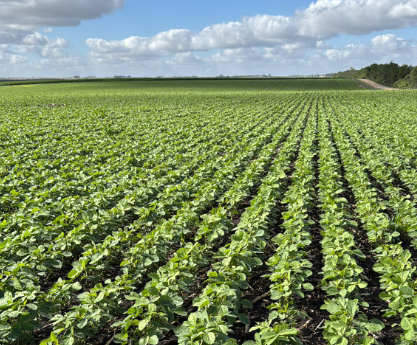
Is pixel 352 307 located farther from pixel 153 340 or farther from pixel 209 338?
pixel 153 340

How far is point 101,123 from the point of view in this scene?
19.5 m

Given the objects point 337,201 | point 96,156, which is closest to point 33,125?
point 96,156

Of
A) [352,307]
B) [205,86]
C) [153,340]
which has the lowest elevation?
[153,340]

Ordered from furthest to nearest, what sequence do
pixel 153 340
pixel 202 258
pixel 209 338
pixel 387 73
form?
pixel 387 73
pixel 202 258
pixel 153 340
pixel 209 338

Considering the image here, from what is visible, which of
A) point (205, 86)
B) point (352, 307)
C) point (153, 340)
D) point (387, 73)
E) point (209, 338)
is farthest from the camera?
point (387, 73)

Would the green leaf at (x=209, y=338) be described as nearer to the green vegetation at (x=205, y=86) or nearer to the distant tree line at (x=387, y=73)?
the green vegetation at (x=205, y=86)

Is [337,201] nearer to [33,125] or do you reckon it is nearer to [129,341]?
[129,341]

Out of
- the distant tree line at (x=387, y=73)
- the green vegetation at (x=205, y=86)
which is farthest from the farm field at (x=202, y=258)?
the distant tree line at (x=387, y=73)

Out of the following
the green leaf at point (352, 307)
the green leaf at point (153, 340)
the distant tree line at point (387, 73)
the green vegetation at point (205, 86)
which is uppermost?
the distant tree line at point (387, 73)

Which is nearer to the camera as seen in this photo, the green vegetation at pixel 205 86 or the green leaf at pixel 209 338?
the green leaf at pixel 209 338

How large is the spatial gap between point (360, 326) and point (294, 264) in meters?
1.04

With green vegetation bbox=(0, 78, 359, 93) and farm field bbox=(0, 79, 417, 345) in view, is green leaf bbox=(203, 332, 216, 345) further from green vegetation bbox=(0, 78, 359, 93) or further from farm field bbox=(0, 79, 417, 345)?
green vegetation bbox=(0, 78, 359, 93)

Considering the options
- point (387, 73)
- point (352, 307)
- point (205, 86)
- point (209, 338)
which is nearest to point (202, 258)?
point (209, 338)

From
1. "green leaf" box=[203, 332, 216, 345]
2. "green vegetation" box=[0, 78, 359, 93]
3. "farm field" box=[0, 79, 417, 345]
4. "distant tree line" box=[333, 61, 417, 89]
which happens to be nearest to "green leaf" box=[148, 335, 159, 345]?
"farm field" box=[0, 79, 417, 345]
